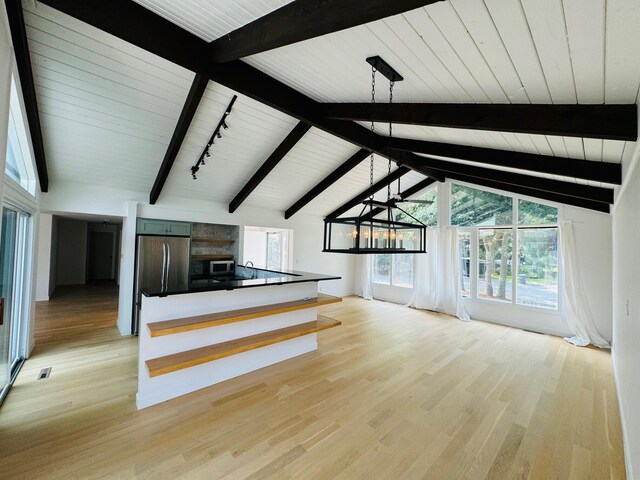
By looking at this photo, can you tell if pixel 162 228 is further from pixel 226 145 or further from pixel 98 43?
pixel 98 43

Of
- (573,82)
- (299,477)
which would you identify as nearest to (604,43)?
(573,82)

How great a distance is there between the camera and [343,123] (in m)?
4.08

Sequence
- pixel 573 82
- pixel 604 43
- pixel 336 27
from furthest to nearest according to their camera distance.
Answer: pixel 573 82
pixel 336 27
pixel 604 43

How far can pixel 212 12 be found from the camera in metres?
2.13

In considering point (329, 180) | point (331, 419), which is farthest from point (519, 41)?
point (329, 180)

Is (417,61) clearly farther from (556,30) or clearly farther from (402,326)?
(402,326)

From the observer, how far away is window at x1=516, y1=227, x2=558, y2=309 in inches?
214

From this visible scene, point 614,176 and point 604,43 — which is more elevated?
point 604,43

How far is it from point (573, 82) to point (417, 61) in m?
1.02

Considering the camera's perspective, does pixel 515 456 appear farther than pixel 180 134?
No

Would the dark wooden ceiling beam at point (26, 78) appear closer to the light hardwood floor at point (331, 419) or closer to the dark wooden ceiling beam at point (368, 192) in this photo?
the light hardwood floor at point (331, 419)

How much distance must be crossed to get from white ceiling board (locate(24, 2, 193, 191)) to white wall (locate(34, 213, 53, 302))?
13.3ft

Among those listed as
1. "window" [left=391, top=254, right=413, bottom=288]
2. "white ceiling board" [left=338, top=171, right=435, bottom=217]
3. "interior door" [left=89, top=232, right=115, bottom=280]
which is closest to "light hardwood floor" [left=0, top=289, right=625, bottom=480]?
"window" [left=391, top=254, right=413, bottom=288]

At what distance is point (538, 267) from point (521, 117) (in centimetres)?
466
